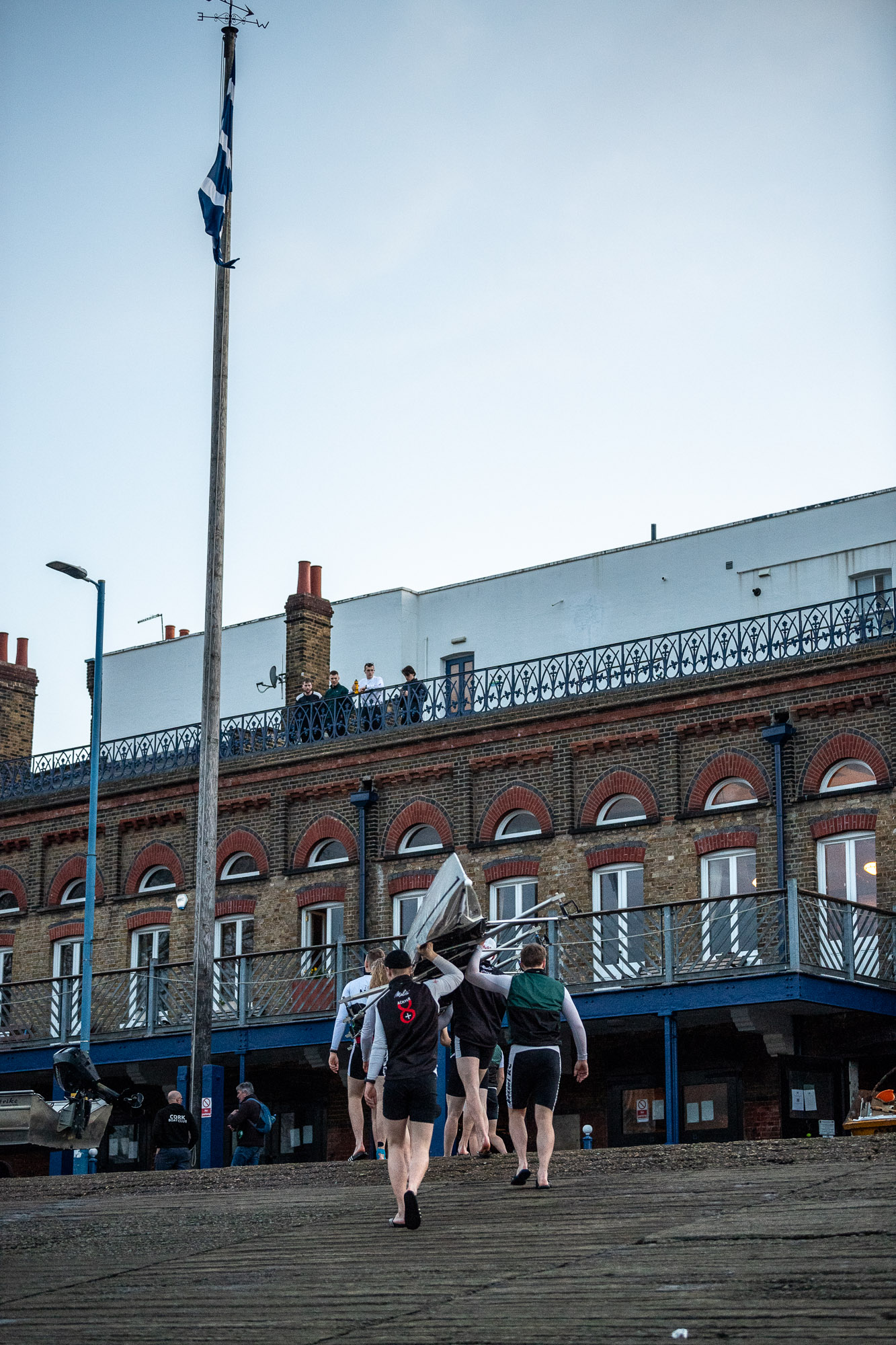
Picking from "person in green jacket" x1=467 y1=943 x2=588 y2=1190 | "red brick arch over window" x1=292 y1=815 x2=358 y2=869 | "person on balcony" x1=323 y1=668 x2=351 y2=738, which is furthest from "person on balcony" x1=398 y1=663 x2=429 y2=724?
"person in green jacket" x1=467 y1=943 x2=588 y2=1190

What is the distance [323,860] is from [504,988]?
674 inches

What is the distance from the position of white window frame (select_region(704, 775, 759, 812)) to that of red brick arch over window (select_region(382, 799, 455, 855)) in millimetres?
4652

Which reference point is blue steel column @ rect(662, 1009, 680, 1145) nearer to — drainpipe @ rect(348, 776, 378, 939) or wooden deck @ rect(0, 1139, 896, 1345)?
drainpipe @ rect(348, 776, 378, 939)

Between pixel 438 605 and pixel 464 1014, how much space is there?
26658mm

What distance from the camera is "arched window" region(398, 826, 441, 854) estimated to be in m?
29.7

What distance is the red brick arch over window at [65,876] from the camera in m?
33.6

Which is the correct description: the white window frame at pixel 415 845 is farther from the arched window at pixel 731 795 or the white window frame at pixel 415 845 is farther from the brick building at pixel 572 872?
the arched window at pixel 731 795

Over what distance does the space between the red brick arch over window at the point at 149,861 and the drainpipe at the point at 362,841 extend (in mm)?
3985

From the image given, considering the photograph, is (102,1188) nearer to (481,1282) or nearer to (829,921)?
(481,1282)

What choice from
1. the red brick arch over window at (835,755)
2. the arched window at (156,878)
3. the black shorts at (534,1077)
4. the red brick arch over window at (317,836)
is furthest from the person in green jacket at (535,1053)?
the arched window at (156,878)

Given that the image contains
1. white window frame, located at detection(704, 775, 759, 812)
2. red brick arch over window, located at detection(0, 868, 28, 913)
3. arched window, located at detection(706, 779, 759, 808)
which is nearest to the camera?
white window frame, located at detection(704, 775, 759, 812)

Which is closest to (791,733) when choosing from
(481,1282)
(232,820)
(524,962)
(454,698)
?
(454,698)

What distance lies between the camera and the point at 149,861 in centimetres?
3281

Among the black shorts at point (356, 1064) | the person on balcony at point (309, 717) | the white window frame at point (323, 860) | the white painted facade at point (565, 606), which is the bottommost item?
the black shorts at point (356, 1064)
